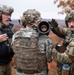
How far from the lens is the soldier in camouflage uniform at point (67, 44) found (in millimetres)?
4285

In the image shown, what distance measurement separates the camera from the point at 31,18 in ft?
14.4

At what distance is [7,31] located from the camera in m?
5.18

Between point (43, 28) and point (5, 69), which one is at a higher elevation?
point (43, 28)

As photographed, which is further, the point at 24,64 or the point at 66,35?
the point at 66,35

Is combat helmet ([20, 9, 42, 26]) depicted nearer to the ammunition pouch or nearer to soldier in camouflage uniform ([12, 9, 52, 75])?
soldier in camouflage uniform ([12, 9, 52, 75])

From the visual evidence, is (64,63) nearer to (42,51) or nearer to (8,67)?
(42,51)

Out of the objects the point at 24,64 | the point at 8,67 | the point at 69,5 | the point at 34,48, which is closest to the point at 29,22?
the point at 34,48

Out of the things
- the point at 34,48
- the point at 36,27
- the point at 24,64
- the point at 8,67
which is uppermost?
the point at 36,27

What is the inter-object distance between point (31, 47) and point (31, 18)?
0.48m

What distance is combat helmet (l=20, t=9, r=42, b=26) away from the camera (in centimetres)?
440

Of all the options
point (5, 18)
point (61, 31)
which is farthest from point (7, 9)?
point (61, 31)

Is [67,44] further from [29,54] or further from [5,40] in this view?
[5,40]

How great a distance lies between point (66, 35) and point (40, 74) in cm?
87

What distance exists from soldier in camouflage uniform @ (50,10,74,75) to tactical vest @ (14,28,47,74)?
1.06 feet
